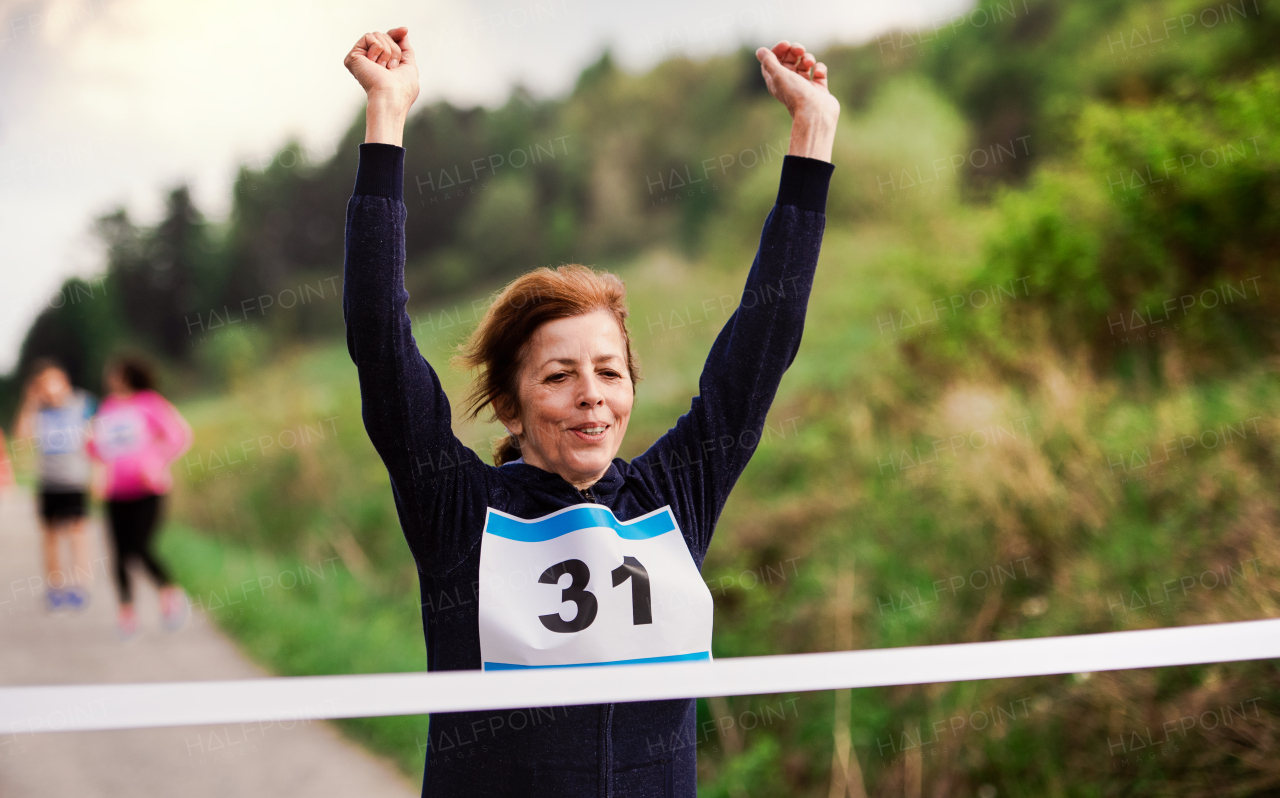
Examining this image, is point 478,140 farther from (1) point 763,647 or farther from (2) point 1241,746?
(2) point 1241,746

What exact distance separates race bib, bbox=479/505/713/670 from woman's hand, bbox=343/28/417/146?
1.79 ft

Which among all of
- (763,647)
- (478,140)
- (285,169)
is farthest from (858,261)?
(285,169)

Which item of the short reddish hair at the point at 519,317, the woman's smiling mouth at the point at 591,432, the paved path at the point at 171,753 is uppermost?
the short reddish hair at the point at 519,317

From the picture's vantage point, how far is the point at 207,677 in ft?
18.1

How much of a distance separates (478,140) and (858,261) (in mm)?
11253

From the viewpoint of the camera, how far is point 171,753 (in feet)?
14.5

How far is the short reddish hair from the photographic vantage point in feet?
4.44

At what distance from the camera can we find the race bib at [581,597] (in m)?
1.22

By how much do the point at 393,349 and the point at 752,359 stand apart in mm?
554

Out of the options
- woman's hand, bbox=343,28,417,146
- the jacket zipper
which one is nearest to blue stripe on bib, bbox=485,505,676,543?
the jacket zipper

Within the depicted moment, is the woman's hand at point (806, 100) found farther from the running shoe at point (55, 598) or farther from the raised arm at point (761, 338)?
the running shoe at point (55, 598)

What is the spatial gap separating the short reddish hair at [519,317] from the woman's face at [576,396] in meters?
0.02

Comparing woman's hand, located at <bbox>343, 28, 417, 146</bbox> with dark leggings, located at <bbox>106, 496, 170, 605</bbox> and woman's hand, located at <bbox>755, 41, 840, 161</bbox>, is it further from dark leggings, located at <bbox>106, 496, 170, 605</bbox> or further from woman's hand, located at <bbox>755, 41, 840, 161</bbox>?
dark leggings, located at <bbox>106, 496, 170, 605</bbox>

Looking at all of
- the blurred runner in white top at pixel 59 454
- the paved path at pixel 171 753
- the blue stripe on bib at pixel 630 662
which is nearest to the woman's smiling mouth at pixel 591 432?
the blue stripe on bib at pixel 630 662
